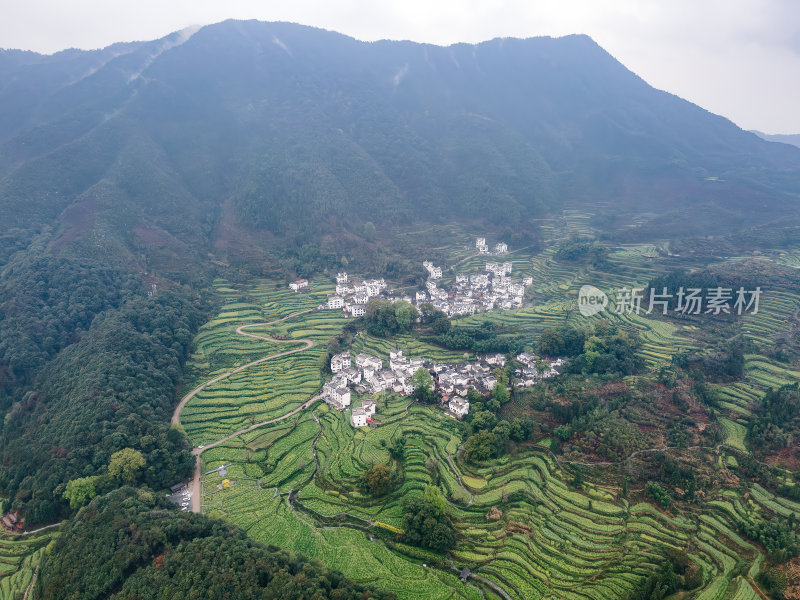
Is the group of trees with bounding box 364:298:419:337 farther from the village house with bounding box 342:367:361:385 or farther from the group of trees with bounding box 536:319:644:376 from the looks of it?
the group of trees with bounding box 536:319:644:376

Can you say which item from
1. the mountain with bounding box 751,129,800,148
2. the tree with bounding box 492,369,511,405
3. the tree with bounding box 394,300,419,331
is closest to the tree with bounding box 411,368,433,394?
the tree with bounding box 492,369,511,405

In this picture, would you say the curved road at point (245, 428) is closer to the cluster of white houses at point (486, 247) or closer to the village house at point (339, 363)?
the village house at point (339, 363)

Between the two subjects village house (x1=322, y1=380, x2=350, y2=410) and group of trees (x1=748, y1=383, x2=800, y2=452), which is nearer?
group of trees (x1=748, y1=383, x2=800, y2=452)

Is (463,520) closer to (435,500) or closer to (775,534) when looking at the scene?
(435,500)

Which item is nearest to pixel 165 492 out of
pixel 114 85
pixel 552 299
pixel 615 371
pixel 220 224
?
pixel 615 371

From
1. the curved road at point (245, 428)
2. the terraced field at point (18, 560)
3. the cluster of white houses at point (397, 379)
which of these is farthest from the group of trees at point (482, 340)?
the terraced field at point (18, 560)

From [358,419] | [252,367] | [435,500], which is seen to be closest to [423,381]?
[358,419]
